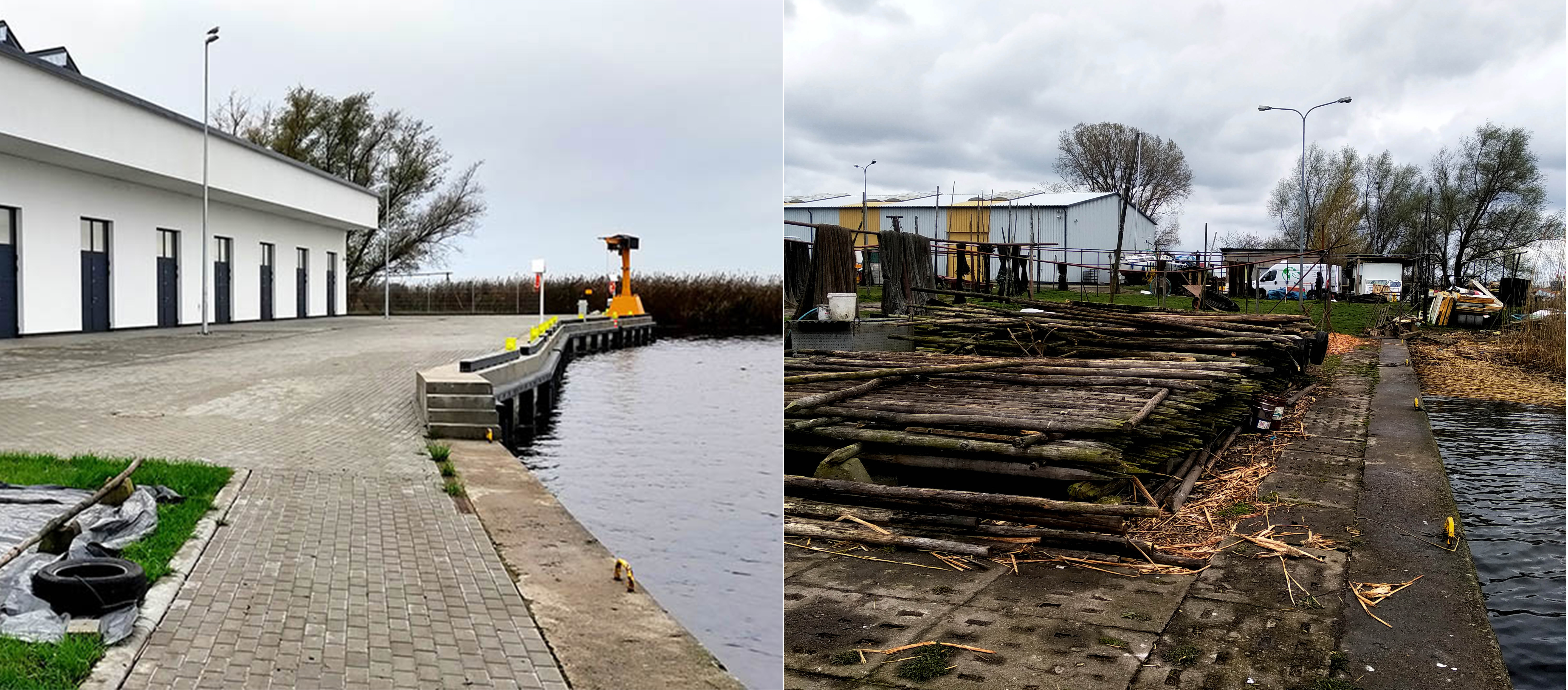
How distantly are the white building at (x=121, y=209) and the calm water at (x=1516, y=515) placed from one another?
17.1 meters

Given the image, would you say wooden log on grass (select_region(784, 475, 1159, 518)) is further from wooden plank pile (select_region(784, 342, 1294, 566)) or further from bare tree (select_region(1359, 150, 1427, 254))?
bare tree (select_region(1359, 150, 1427, 254))

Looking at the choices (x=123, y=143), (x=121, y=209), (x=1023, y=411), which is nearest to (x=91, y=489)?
(x=1023, y=411)

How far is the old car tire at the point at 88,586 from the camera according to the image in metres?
3.85

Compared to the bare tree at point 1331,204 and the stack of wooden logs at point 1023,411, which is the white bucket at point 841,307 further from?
the bare tree at point 1331,204

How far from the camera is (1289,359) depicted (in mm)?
11945

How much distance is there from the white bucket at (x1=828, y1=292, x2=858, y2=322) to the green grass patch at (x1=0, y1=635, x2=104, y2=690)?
7353 millimetres

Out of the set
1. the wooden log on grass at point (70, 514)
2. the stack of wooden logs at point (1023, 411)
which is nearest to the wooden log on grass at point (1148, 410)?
the stack of wooden logs at point (1023, 411)

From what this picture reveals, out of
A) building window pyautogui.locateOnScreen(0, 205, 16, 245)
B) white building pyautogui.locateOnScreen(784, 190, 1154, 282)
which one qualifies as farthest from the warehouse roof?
building window pyautogui.locateOnScreen(0, 205, 16, 245)

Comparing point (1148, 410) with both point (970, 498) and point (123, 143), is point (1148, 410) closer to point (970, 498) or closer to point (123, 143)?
point (970, 498)

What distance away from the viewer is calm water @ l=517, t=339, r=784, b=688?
570 cm

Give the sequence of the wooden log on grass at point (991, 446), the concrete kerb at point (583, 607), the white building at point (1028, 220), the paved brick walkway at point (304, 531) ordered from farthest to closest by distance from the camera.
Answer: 1. the white building at point (1028, 220)
2. the wooden log on grass at point (991, 446)
3. the concrete kerb at point (583, 607)
4. the paved brick walkway at point (304, 531)

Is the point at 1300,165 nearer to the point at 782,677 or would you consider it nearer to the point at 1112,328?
the point at 1112,328

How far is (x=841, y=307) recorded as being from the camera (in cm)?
1036

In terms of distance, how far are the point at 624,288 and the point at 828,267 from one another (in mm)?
22883
